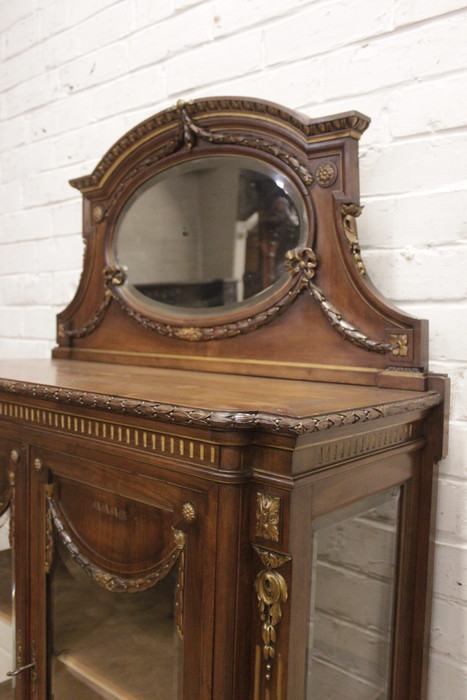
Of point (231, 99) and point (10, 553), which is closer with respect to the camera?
point (10, 553)

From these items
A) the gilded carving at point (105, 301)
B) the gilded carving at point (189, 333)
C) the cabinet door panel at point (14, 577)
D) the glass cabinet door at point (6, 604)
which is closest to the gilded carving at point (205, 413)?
the cabinet door panel at point (14, 577)

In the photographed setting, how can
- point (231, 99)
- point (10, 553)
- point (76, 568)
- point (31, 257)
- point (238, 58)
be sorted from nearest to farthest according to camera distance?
point (76, 568) → point (10, 553) → point (231, 99) → point (238, 58) → point (31, 257)

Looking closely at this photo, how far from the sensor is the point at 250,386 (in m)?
1.01

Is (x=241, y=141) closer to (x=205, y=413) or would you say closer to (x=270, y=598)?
(x=205, y=413)

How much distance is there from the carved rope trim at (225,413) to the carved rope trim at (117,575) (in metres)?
0.16

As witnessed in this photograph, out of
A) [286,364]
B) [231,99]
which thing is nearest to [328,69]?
[231,99]

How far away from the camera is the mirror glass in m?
1.20

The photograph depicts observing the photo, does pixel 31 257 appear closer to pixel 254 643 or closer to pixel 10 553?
pixel 10 553

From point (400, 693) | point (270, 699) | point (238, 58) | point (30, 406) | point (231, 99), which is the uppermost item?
point (238, 58)

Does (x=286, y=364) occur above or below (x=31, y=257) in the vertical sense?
below

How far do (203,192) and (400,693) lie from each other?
1017mm

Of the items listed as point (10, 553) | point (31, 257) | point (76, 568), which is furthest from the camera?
point (31, 257)

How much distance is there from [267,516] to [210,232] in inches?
29.3

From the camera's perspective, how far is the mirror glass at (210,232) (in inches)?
47.4
